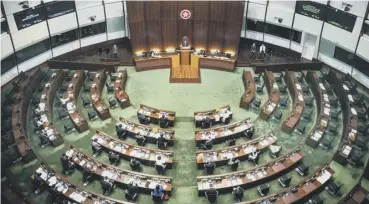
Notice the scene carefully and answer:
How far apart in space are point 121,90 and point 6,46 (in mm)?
6547

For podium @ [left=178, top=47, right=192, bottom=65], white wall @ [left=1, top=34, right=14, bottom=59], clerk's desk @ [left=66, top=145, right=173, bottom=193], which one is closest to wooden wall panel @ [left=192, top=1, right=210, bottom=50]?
podium @ [left=178, top=47, right=192, bottom=65]

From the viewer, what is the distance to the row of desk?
61.2ft

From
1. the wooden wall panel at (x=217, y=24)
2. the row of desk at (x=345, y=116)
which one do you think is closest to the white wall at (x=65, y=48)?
the wooden wall panel at (x=217, y=24)

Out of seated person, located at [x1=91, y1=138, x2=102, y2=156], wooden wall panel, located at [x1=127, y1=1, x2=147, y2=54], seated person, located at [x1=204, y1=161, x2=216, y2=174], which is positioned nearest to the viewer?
seated person, located at [x1=204, y1=161, x2=216, y2=174]

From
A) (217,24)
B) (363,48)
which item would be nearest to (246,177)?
(363,48)

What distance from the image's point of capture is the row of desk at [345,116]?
734 inches

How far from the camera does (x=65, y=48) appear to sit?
2514 centimetres

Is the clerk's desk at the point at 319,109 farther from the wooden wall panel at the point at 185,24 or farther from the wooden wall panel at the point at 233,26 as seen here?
the wooden wall panel at the point at 185,24

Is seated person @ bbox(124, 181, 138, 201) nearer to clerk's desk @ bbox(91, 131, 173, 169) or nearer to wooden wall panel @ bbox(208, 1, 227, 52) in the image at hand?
clerk's desk @ bbox(91, 131, 173, 169)

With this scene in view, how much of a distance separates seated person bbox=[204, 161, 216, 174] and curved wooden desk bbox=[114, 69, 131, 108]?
646cm

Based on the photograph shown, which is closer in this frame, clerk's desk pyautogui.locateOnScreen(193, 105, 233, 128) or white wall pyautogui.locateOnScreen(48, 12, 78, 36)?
clerk's desk pyautogui.locateOnScreen(193, 105, 233, 128)

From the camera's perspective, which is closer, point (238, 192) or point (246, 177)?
point (238, 192)

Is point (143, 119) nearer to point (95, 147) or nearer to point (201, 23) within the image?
point (95, 147)

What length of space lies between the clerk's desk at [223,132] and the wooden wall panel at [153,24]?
27.2 ft
